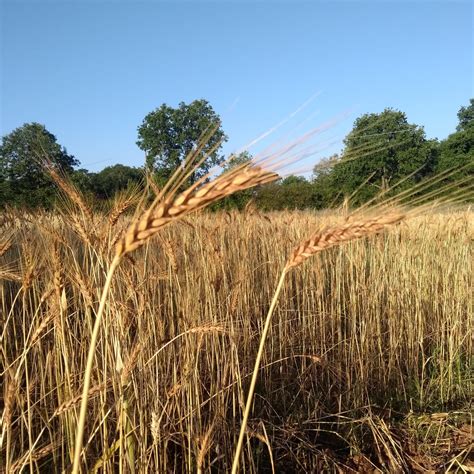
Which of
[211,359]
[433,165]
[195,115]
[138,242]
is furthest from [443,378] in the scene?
[195,115]

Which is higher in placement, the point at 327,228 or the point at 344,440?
the point at 327,228

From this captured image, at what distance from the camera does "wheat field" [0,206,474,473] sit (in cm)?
115

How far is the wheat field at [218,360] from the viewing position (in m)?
1.15

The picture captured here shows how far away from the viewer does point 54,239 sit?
48.1 inches

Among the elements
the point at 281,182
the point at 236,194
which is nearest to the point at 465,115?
the point at 236,194

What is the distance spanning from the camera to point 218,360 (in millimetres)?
1614

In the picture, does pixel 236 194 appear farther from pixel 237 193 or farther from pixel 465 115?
pixel 465 115

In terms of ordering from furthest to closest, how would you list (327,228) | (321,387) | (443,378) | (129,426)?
(443,378), (321,387), (129,426), (327,228)

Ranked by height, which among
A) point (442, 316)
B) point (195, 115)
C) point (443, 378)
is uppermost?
point (195, 115)

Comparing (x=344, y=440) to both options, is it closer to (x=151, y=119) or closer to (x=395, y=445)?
(x=395, y=445)

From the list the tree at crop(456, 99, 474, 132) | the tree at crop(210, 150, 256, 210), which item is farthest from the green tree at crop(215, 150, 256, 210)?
the tree at crop(456, 99, 474, 132)

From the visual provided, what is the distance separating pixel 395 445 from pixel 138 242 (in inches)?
64.4

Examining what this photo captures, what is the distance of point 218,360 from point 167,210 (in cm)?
115

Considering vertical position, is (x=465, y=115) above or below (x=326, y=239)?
above
